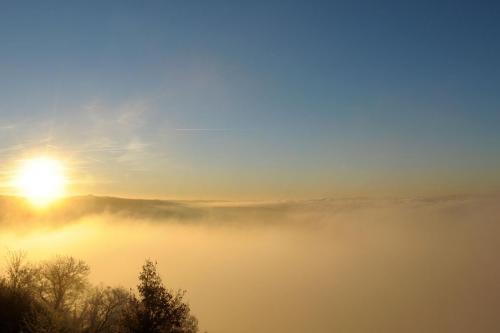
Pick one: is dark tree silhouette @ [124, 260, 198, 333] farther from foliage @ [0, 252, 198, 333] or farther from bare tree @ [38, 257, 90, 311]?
bare tree @ [38, 257, 90, 311]

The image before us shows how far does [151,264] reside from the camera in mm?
28812

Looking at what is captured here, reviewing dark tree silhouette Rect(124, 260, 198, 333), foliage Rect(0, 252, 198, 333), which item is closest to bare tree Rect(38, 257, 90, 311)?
foliage Rect(0, 252, 198, 333)

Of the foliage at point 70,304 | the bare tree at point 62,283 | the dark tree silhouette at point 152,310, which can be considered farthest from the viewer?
the bare tree at point 62,283

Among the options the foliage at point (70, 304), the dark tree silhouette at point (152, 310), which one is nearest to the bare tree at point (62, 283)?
the foliage at point (70, 304)

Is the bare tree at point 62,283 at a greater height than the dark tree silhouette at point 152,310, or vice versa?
the dark tree silhouette at point 152,310

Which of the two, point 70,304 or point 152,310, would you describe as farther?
point 70,304

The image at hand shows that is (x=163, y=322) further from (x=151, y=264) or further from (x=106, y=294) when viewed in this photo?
(x=106, y=294)

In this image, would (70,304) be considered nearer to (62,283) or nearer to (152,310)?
(62,283)

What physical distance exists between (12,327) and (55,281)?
84.2 ft

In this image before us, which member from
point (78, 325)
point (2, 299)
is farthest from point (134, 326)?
point (78, 325)

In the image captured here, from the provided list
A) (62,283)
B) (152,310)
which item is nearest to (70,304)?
(62,283)

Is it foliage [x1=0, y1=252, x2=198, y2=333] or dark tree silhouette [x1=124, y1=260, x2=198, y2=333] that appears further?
foliage [x1=0, y1=252, x2=198, y2=333]

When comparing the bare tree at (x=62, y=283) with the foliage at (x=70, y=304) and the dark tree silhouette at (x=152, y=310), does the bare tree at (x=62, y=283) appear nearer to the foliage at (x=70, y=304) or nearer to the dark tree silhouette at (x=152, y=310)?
the foliage at (x=70, y=304)

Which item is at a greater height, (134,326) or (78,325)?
(134,326)
